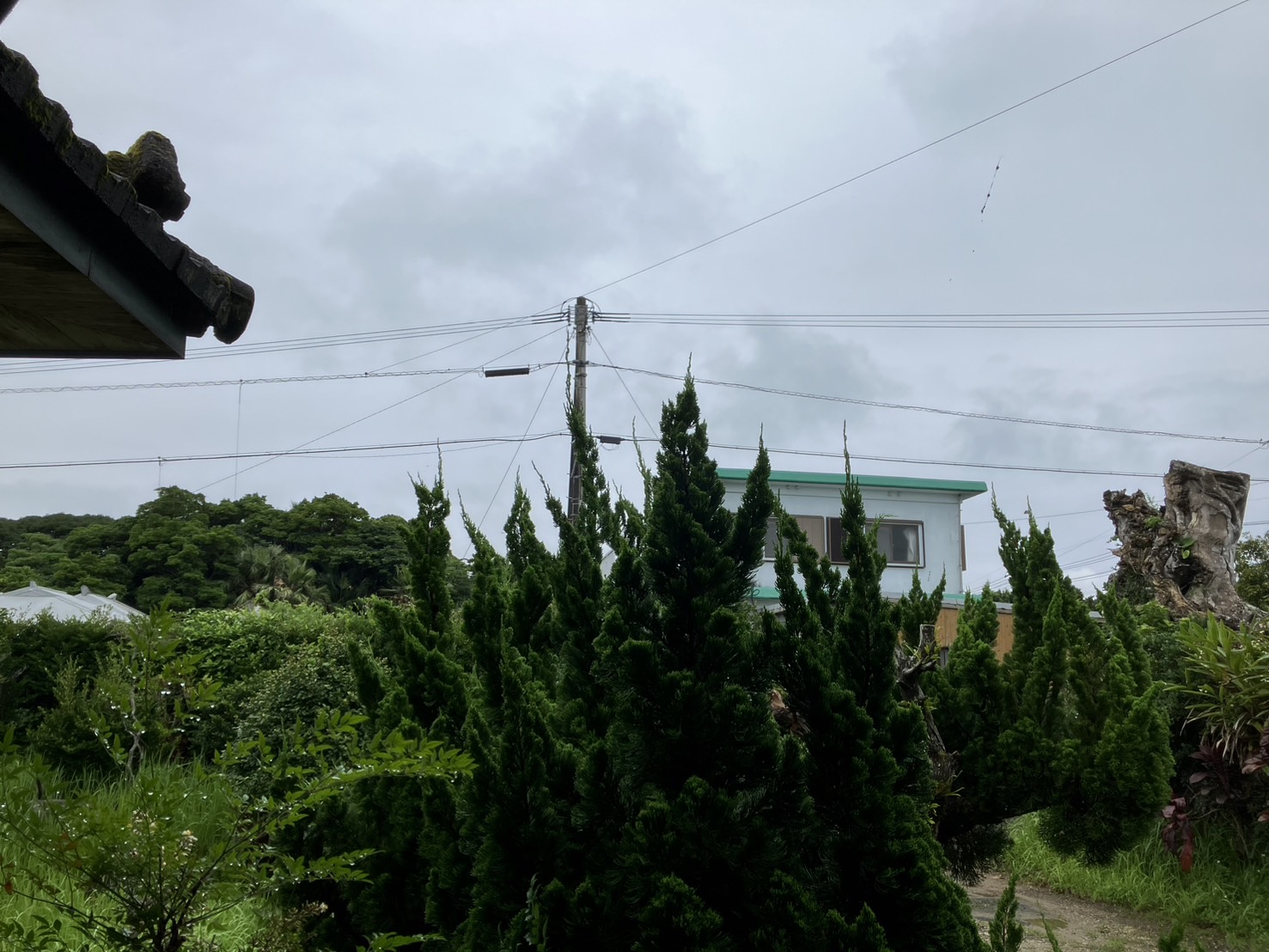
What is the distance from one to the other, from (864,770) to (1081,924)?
19.4ft

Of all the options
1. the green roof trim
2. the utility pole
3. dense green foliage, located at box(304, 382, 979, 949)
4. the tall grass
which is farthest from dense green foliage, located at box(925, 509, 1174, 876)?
the green roof trim

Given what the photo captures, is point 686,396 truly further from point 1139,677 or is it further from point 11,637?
point 11,637

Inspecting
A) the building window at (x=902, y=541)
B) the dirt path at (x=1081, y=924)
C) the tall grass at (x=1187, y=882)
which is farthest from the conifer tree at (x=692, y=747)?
the building window at (x=902, y=541)

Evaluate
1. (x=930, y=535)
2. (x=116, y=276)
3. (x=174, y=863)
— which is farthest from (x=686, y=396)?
(x=930, y=535)

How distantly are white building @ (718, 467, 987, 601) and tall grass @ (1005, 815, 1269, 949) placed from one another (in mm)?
13220

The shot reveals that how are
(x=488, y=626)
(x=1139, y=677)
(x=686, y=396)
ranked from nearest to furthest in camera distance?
(x=686, y=396)
(x=488, y=626)
(x=1139, y=677)

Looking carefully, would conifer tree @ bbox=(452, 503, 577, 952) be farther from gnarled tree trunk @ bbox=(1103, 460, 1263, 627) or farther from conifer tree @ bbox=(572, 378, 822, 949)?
gnarled tree trunk @ bbox=(1103, 460, 1263, 627)

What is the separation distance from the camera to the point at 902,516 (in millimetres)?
22828

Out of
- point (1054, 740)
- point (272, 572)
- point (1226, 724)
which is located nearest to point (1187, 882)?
point (1226, 724)

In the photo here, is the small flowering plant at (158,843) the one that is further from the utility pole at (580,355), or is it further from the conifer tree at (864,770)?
the utility pole at (580,355)

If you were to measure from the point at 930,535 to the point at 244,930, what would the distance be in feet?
62.6

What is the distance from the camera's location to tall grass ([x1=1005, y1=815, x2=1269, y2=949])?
25.3 ft

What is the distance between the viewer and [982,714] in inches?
228

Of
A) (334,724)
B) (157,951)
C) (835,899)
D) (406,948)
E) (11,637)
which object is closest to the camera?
(157,951)
